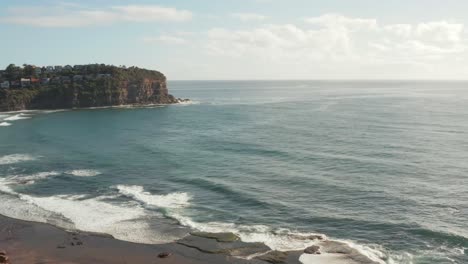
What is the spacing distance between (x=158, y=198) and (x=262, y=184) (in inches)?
509

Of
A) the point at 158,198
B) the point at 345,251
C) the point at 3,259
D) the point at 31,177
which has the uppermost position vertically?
the point at 31,177

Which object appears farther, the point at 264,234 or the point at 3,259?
the point at 264,234

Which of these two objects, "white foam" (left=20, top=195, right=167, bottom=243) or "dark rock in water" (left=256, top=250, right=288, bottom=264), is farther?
"white foam" (left=20, top=195, right=167, bottom=243)

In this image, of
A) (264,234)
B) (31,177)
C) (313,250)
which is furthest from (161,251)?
(31,177)

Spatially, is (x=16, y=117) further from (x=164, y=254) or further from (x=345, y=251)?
(x=345, y=251)

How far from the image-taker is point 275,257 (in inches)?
1475

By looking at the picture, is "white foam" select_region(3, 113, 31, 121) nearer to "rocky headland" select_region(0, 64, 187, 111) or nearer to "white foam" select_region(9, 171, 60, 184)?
"rocky headland" select_region(0, 64, 187, 111)

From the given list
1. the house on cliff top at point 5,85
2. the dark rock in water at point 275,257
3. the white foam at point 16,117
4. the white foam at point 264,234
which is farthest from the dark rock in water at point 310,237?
the house on cliff top at point 5,85

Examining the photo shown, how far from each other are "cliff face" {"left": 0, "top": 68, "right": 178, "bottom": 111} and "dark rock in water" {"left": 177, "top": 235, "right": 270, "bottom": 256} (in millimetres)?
144879

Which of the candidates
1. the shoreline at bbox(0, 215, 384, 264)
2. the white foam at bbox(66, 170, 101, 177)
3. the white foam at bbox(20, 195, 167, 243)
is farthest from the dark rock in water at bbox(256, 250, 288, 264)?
the white foam at bbox(66, 170, 101, 177)

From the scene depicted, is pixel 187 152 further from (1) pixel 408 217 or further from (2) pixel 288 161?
(1) pixel 408 217

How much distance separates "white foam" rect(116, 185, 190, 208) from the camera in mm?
52156

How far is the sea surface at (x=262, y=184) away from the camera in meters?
43.5

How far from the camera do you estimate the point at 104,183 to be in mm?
61688
